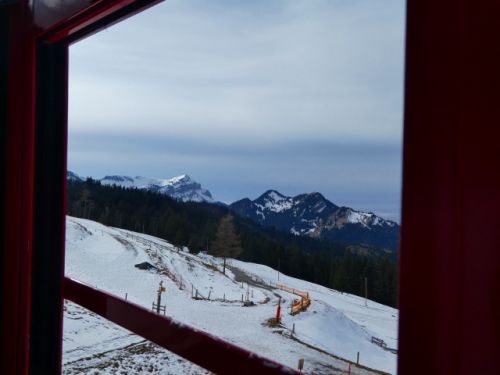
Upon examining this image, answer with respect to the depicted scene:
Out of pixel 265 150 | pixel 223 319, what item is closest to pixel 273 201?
pixel 265 150

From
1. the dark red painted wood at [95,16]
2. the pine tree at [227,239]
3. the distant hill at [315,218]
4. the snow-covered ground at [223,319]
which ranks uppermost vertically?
the dark red painted wood at [95,16]

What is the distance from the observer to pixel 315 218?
1.31 meters

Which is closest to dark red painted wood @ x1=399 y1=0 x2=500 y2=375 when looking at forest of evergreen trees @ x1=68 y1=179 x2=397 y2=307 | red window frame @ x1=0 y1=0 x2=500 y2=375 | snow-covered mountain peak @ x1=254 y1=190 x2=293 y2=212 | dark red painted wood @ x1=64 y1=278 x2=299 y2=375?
red window frame @ x1=0 y1=0 x2=500 y2=375

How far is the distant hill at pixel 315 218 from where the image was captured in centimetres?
96

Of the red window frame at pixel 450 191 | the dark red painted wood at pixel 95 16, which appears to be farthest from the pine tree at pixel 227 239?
the red window frame at pixel 450 191

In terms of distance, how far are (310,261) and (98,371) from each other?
191 cm

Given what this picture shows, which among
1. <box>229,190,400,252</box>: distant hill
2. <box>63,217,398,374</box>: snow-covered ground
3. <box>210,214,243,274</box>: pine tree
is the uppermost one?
<box>229,190,400,252</box>: distant hill

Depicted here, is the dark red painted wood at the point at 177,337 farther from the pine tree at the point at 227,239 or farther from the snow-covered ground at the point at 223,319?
the pine tree at the point at 227,239

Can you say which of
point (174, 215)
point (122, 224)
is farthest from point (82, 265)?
point (174, 215)

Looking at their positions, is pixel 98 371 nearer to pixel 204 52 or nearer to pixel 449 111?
pixel 204 52

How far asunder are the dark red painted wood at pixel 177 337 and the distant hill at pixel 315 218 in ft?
1.18

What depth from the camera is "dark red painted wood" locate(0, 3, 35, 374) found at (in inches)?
58.6

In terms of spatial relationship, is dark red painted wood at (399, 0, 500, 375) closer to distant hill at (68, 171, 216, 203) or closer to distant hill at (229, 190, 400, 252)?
distant hill at (229, 190, 400, 252)

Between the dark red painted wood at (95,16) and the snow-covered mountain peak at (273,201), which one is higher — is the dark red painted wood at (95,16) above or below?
above
